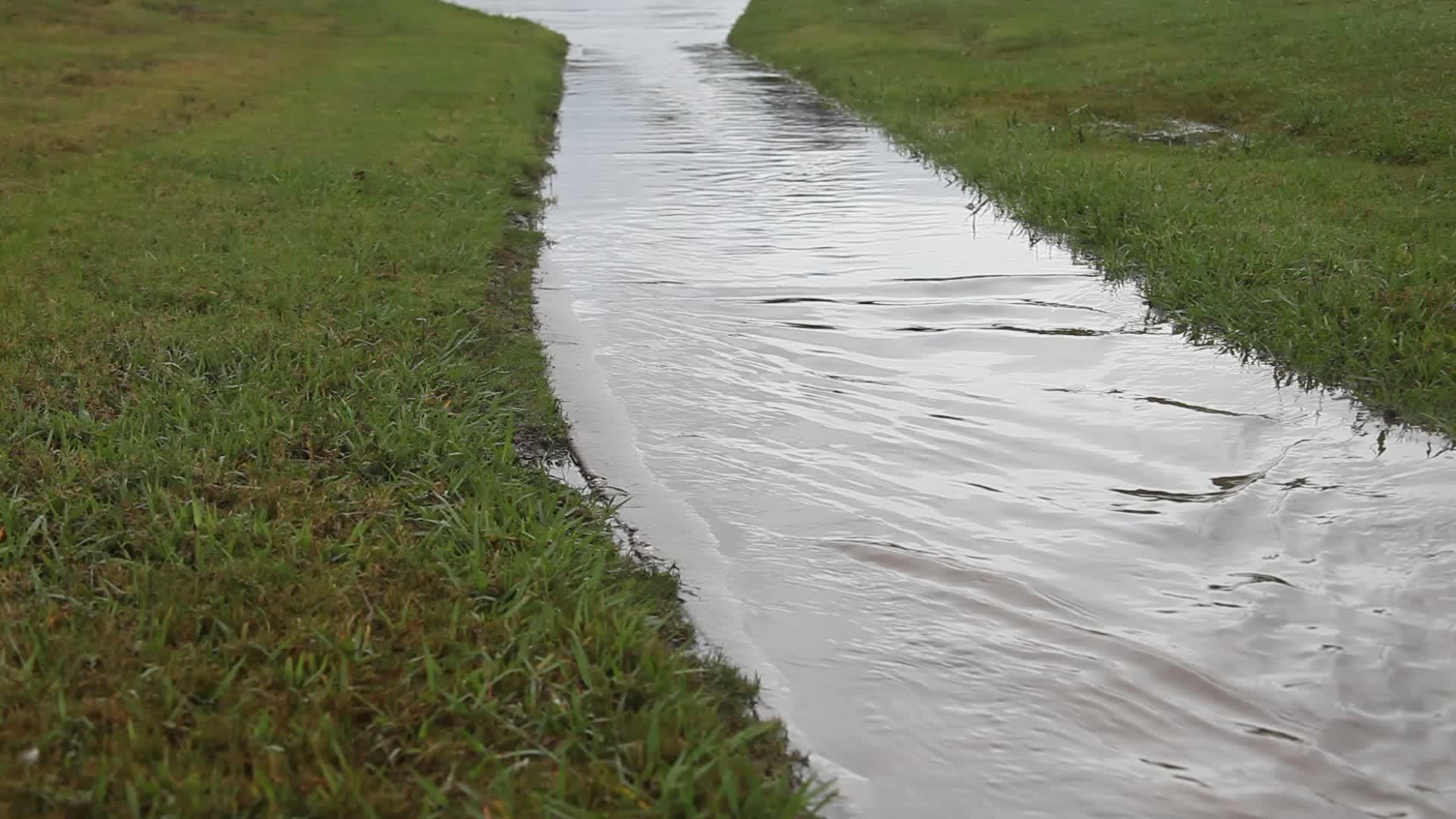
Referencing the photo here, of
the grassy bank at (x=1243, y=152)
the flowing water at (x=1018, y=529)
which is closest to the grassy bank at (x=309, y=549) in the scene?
the flowing water at (x=1018, y=529)

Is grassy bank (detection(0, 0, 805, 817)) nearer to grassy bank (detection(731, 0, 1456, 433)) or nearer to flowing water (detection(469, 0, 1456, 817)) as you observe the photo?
flowing water (detection(469, 0, 1456, 817))

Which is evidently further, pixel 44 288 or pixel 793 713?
pixel 44 288

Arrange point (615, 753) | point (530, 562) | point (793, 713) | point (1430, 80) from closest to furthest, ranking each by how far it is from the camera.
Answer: point (615, 753) → point (793, 713) → point (530, 562) → point (1430, 80)

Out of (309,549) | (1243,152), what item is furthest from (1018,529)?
(1243,152)

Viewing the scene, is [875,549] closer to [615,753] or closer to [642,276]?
[615,753]

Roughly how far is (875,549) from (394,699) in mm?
2047

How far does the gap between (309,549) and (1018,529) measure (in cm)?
264

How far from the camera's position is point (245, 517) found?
15.2ft

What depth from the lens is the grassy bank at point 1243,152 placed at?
284 inches

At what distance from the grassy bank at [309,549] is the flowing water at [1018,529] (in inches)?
16.0

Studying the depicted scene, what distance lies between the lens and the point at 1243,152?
12.0 metres

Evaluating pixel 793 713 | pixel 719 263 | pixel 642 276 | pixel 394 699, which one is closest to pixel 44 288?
pixel 642 276

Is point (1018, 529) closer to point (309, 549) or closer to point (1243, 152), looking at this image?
point (309, 549)

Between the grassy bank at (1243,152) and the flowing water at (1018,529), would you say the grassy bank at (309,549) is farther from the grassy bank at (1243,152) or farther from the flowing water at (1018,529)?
the grassy bank at (1243,152)
